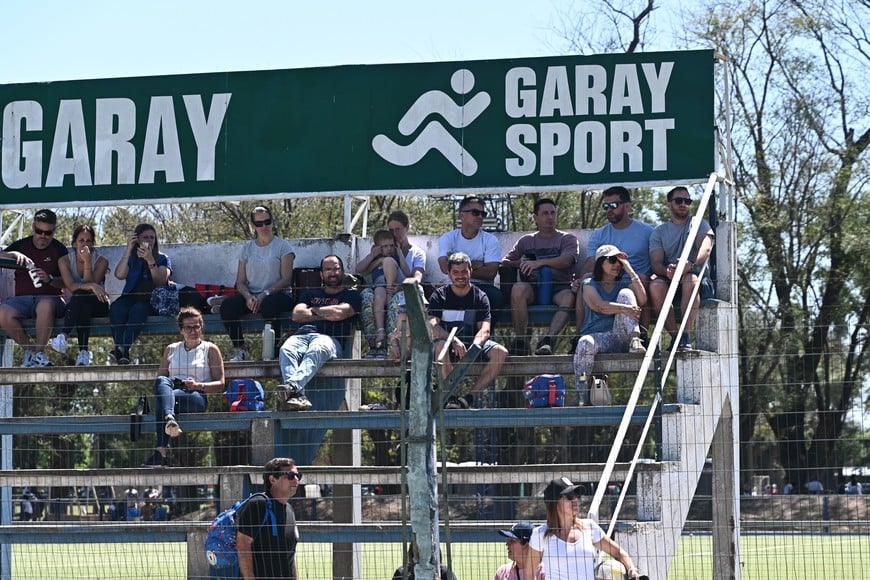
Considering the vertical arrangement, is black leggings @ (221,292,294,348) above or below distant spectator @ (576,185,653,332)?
below

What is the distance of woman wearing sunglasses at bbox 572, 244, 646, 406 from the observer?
1176 cm

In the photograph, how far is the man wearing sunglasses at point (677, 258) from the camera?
12.1 metres

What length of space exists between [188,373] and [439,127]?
12.7 feet

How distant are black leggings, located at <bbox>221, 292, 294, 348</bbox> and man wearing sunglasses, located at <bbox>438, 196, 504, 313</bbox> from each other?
155cm

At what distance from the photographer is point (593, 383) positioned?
39.0 ft

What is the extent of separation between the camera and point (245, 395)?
12.4 meters

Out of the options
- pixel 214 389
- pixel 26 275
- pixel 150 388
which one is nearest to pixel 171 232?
pixel 150 388

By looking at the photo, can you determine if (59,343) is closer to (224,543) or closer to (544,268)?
(224,543)

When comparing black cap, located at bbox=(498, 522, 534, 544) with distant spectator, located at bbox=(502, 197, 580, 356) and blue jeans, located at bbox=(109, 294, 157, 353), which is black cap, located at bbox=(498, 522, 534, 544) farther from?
blue jeans, located at bbox=(109, 294, 157, 353)

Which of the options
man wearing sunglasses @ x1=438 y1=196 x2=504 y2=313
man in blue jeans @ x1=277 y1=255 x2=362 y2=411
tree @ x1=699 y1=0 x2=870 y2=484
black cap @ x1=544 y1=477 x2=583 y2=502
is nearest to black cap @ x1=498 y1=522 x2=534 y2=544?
black cap @ x1=544 y1=477 x2=583 y2=502

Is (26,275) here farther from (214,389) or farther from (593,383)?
(593,383)

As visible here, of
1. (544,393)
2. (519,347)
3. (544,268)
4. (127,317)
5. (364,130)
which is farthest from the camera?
(519,347)

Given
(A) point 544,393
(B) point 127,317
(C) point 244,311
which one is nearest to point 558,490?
(A) point 544,393

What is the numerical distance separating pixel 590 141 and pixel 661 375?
3.98m
